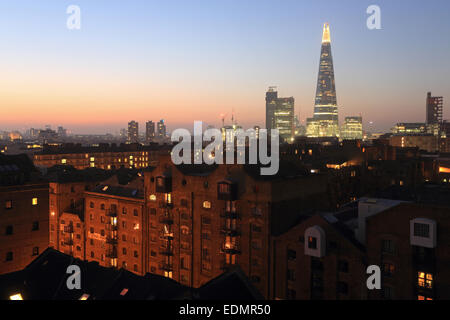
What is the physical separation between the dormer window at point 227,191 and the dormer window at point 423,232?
79.9ft

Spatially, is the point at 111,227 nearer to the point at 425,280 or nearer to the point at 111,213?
the point at 111,213

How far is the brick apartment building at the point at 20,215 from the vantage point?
2216 inches

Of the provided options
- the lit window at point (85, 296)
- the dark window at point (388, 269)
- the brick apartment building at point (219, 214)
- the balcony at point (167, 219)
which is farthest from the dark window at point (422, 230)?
the balcony at point (167, 219)

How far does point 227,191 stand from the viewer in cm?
5694

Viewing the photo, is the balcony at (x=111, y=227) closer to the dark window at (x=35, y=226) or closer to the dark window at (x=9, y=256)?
the dark window at (x=35, y=226)

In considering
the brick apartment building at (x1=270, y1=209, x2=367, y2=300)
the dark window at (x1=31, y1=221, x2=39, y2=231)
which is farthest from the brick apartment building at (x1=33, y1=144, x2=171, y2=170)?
the brick apartment building at (x1=270, y1=209, x2=367, y2=300)

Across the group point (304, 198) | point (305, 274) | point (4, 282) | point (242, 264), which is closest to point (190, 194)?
point (242, 264)

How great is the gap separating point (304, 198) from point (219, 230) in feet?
46.2

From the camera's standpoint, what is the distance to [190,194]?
2488 inches

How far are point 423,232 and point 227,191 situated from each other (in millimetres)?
26468

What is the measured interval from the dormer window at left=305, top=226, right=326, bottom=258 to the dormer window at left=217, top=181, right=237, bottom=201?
13.1 meters

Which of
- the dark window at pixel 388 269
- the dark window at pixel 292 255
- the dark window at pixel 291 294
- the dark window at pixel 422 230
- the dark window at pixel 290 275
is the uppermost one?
the dark window at pixel 422 230

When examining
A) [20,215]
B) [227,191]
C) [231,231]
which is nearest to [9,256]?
[20,215]
